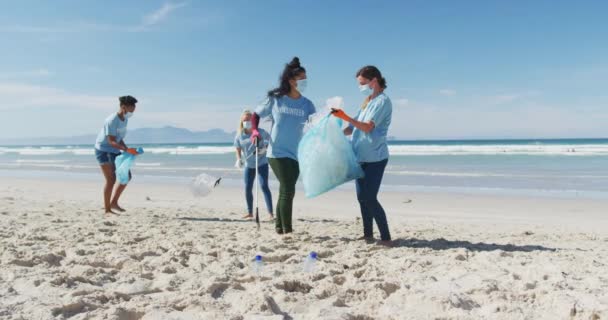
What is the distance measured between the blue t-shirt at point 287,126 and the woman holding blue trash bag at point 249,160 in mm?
1701

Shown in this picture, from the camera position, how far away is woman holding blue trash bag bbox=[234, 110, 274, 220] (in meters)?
6.36

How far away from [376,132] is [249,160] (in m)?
2.76

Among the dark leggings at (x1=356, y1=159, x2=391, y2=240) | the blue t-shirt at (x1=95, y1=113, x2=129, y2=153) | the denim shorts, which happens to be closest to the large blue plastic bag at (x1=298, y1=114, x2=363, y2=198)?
the dark leggings at (x1=356, y1=159, x2=391, y2=240)

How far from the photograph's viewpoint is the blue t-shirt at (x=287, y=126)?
4527mm

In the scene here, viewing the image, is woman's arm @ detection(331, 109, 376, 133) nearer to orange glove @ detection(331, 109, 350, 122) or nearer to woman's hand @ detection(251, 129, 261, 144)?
orange glove @ detection(331, 109, 350, 122)

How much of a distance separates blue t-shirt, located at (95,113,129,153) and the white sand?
0.93m

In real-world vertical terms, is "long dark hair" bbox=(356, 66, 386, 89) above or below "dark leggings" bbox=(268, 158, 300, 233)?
above

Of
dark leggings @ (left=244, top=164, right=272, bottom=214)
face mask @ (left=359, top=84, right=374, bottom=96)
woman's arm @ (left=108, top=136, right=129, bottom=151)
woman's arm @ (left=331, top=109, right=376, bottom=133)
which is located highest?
face mask @ (left=359, top=84, right=374, bottom=96)

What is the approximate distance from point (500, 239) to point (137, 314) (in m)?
3.76

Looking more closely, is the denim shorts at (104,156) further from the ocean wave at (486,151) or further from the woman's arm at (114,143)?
the ocean wave at (486,151)

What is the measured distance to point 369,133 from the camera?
4152 millimetres

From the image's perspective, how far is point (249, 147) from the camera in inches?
262

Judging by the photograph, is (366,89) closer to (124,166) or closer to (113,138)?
(113,138)

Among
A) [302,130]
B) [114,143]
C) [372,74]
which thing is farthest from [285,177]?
[114,143]
